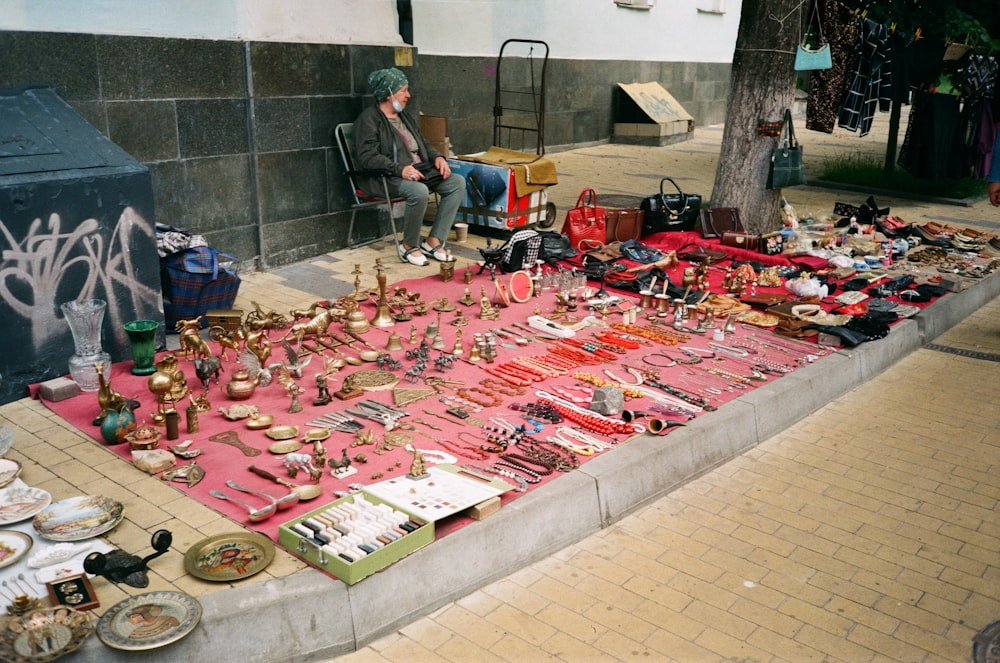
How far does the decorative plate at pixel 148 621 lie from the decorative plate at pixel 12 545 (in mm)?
665

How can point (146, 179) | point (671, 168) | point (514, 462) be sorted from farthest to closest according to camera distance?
point (671, 168) < point (146, 179) < point (514, 462)

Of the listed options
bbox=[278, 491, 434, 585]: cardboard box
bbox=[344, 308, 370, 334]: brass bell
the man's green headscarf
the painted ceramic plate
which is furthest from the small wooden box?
the man's green headscarf

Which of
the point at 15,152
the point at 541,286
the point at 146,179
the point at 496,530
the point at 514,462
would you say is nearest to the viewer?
the point at 496,530

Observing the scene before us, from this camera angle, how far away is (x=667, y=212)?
32.3 feet

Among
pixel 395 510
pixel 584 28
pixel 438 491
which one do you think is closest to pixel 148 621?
pixel 395 510

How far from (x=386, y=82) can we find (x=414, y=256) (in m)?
1.71

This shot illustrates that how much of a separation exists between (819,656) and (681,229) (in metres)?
6.99

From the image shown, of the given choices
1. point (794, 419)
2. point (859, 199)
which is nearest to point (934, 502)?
point (794, 419)

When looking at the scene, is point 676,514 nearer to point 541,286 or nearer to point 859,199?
point 541,286

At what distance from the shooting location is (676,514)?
4633mm

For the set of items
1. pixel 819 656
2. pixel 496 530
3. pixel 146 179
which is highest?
pixel 146 179

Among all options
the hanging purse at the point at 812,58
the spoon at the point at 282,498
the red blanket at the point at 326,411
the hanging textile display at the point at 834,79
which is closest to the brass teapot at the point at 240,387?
the red blanket at the point at 326,411

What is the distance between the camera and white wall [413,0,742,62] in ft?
45.6

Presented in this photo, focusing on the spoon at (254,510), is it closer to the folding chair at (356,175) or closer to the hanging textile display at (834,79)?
the folding chair at (356,175)
